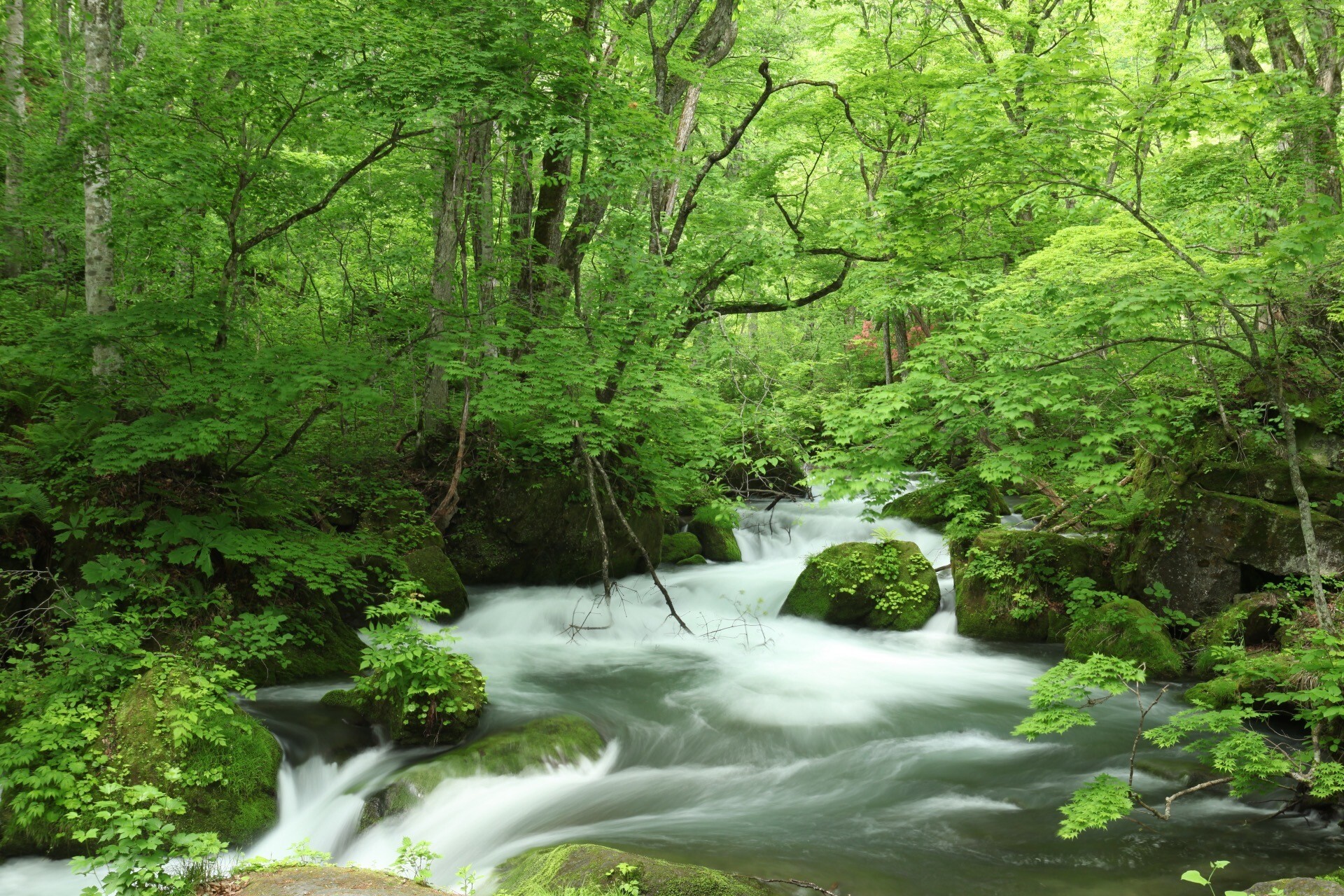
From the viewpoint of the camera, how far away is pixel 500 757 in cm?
589

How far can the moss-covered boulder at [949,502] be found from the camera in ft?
30.2

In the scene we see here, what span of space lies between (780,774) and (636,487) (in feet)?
17.3

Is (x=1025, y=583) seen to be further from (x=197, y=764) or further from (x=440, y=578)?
(x=197, y=764)

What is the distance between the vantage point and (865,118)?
11.8m

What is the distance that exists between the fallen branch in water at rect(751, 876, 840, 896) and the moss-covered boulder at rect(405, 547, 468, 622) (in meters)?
5.39

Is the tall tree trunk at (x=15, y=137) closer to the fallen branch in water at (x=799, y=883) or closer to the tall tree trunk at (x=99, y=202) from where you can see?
the tall tree trunk at (x=99, y=202)

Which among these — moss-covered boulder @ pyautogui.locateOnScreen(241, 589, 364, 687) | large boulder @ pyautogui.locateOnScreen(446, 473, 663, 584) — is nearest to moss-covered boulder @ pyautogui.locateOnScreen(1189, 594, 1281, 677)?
large boulder @ pyautogui.locateOnScreen(446, 473, 663, 584)

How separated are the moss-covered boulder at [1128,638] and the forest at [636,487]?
0.14 feet

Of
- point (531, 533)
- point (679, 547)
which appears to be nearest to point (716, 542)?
point (679, 547)

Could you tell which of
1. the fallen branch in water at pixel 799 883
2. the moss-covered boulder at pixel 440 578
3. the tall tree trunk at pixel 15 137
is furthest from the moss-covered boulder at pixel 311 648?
the tall tree trunk at pixel 15 137

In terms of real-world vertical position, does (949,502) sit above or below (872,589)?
above

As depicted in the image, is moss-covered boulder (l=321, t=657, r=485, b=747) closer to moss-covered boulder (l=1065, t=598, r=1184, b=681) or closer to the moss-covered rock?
the moss-covered rock

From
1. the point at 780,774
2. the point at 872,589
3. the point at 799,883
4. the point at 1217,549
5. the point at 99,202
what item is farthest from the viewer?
the point at 872,589

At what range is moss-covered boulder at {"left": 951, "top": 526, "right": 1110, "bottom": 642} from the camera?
30.8 ft
